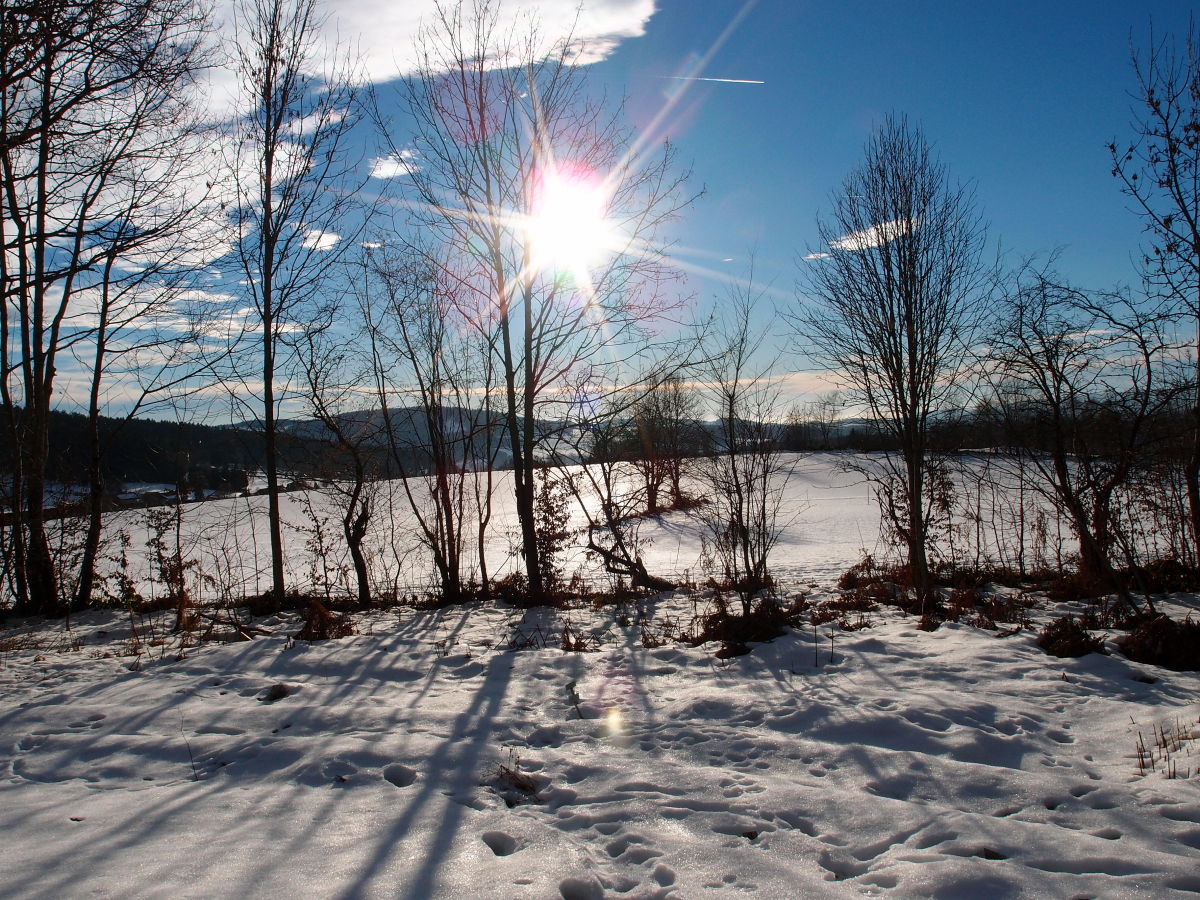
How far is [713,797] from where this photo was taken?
3.45m

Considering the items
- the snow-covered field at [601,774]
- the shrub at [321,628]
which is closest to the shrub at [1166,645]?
the snow-covered field at [601,774]

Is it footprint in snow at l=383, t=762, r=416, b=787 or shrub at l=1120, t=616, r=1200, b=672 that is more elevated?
shrub at l=1120, t=616, r=1200, b=672

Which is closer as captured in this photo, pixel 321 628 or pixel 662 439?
pixel 321 628

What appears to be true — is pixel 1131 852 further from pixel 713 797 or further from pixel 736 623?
pixel 736 623

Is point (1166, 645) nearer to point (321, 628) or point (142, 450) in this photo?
point (321, 628)

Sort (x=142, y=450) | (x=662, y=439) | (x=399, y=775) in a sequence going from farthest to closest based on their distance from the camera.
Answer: (x=662, y=439) < (x=142, y=450) < (x=399, y=775)

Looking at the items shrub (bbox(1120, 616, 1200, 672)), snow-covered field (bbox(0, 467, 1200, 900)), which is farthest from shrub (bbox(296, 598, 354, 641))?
shrub (bbox(1120, 616, 1200, 672))

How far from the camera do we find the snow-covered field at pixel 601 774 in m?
2.67

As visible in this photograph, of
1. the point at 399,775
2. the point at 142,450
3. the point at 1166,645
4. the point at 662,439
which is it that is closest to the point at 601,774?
the point at 399,775

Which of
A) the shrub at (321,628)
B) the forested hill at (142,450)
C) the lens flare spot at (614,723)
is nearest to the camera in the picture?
the lens flare spot at (614,723)

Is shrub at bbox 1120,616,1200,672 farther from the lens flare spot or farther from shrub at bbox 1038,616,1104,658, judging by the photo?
the lens flare spot

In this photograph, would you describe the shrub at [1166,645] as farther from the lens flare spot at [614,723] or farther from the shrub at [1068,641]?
the lens flare spot at [614,723]

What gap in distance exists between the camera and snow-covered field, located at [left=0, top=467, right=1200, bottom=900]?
2672 millimetres

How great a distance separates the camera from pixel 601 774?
379 centimetres
